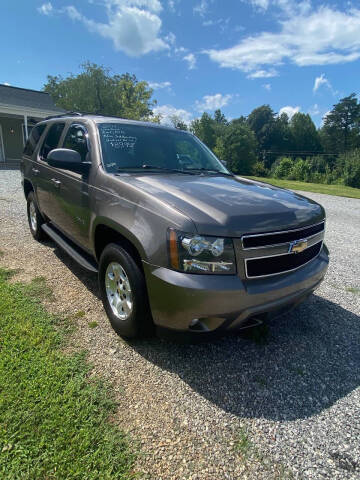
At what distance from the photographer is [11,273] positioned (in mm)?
3789

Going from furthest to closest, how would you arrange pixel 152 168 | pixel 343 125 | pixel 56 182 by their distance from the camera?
pixel 343 125 < pixel 56 182 < pixel 152 168

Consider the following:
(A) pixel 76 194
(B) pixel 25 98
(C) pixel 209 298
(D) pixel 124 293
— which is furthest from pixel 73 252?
(B) pixel 25 98

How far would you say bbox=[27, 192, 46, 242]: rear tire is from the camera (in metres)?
4.84

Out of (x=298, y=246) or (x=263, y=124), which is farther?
(x=263, y=124)

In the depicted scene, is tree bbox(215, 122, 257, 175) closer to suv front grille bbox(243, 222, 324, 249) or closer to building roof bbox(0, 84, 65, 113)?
building roof bbox(0, 84, 65, 113)

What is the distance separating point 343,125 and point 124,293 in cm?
8156

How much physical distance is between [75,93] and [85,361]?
47.2m

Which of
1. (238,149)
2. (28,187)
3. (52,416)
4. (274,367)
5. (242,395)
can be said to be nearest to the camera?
(52,416)

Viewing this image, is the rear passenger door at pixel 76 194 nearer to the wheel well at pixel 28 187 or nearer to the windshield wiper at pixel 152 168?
the windshield wiper at pixel 152 168

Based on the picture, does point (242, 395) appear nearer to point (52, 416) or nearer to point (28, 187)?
point (52, 416)

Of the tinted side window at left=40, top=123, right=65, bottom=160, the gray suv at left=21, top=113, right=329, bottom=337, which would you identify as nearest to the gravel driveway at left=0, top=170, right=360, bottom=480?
the gray suv at left=21, top=113, right=329, bottom=337

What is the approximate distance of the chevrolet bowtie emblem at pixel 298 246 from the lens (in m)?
2.28

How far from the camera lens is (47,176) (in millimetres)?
4098

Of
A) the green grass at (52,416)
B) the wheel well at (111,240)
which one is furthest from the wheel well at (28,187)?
the green grass at (52,416)
